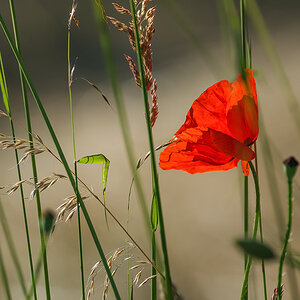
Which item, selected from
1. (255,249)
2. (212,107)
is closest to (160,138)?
(212,107)

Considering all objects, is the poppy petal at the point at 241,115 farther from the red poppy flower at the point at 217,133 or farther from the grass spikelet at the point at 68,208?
the grass spikelet at the point at 68,208

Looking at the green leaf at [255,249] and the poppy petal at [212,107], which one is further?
the poppy petal at [212,107]

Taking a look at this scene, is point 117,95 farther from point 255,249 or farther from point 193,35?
point 255,249

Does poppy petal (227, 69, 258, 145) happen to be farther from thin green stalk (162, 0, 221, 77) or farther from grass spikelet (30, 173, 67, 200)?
grass spikelet (30, 173, 67, 200)

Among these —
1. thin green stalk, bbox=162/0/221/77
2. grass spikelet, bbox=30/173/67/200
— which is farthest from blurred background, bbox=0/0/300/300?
grass spikelet, bbox=30/173/67/200

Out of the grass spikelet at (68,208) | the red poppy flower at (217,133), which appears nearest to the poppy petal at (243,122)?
the red poppy flower at (217,133)

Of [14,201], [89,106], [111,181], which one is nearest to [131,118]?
[89,106]
